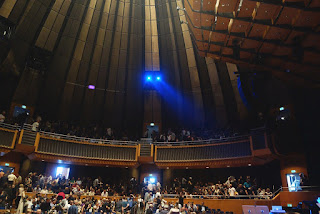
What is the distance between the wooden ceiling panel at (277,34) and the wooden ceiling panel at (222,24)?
177 centimetres

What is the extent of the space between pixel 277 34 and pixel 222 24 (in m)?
2.33

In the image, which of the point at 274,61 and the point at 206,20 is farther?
the point at 274,61

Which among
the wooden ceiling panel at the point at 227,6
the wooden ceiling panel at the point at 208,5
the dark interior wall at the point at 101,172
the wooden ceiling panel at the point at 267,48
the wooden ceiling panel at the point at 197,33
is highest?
the wooden ceiling panel at the point at 197,33

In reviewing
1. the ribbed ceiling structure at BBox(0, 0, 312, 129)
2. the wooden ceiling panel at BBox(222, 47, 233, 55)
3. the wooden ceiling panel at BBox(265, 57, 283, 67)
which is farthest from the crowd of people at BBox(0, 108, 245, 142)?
the wooden ceiling panel at BBox(222, 47, 233, 55)

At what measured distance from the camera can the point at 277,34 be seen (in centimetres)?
1095

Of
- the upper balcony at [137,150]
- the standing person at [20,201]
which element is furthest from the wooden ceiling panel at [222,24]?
the standing person at [20,201]

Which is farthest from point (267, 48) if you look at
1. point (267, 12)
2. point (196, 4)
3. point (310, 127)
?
point (310, 127)

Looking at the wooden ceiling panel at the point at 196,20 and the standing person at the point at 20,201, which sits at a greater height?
the wooden ceiling panel at the point at 196,20

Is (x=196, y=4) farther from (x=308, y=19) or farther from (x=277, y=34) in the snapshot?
(x=308, y=19)

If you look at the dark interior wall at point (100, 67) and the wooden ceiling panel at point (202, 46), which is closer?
the wooden ceiling panel at point (202, 46)

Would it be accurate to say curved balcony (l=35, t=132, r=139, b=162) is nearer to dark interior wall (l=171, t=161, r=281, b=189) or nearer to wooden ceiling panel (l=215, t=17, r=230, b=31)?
dark interior wall (l=171, t=161, r=281, b=189)

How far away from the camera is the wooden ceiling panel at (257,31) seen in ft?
35.5

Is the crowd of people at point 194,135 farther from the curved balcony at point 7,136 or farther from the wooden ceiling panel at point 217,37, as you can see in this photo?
the curved balcony at point 7,136

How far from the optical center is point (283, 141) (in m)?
14.6
